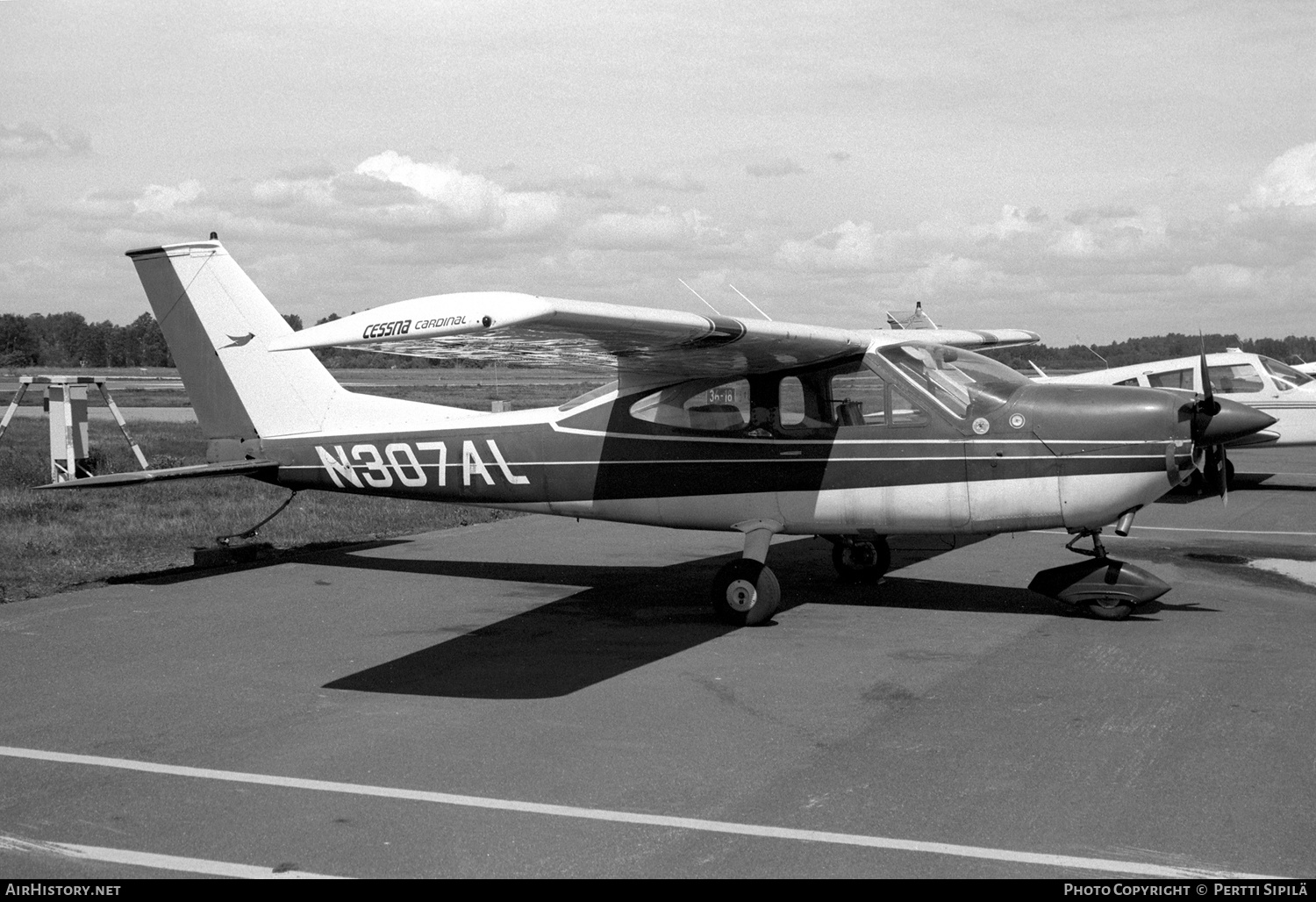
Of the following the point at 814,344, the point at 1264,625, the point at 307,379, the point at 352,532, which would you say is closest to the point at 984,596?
the point at 1264,625

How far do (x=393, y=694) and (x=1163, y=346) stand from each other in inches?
1829

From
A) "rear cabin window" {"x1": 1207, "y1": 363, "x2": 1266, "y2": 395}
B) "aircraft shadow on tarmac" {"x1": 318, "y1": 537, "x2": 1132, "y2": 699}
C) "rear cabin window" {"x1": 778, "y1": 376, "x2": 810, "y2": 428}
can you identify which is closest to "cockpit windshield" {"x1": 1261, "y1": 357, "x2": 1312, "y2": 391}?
"rear cabin window" {"x1": 1207, "y1": 363, "x2": 1266, "y2": 395}

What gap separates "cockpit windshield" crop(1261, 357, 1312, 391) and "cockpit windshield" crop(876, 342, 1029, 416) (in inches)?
492

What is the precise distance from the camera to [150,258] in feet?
37.1

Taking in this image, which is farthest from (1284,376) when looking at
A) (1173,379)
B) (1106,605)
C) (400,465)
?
(400,465)

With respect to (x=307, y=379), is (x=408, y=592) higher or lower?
lower

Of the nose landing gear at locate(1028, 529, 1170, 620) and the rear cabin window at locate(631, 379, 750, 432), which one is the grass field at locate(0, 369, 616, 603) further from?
the nose landing gear at locate(1028, 529, 1170, 620)

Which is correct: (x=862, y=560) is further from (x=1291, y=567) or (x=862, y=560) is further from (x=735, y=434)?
(x=1291, y=567)

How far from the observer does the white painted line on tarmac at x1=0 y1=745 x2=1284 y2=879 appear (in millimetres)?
4140

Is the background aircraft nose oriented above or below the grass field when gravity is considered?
above

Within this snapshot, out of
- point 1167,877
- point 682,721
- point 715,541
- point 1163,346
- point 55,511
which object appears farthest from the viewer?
point 1163,346

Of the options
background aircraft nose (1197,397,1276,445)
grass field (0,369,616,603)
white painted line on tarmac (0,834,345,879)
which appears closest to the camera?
white painted line on tarmac (0,834,345,879)

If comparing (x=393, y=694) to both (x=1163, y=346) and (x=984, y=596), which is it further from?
(x=1163, y=346)

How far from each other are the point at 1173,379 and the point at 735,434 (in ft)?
43.4
